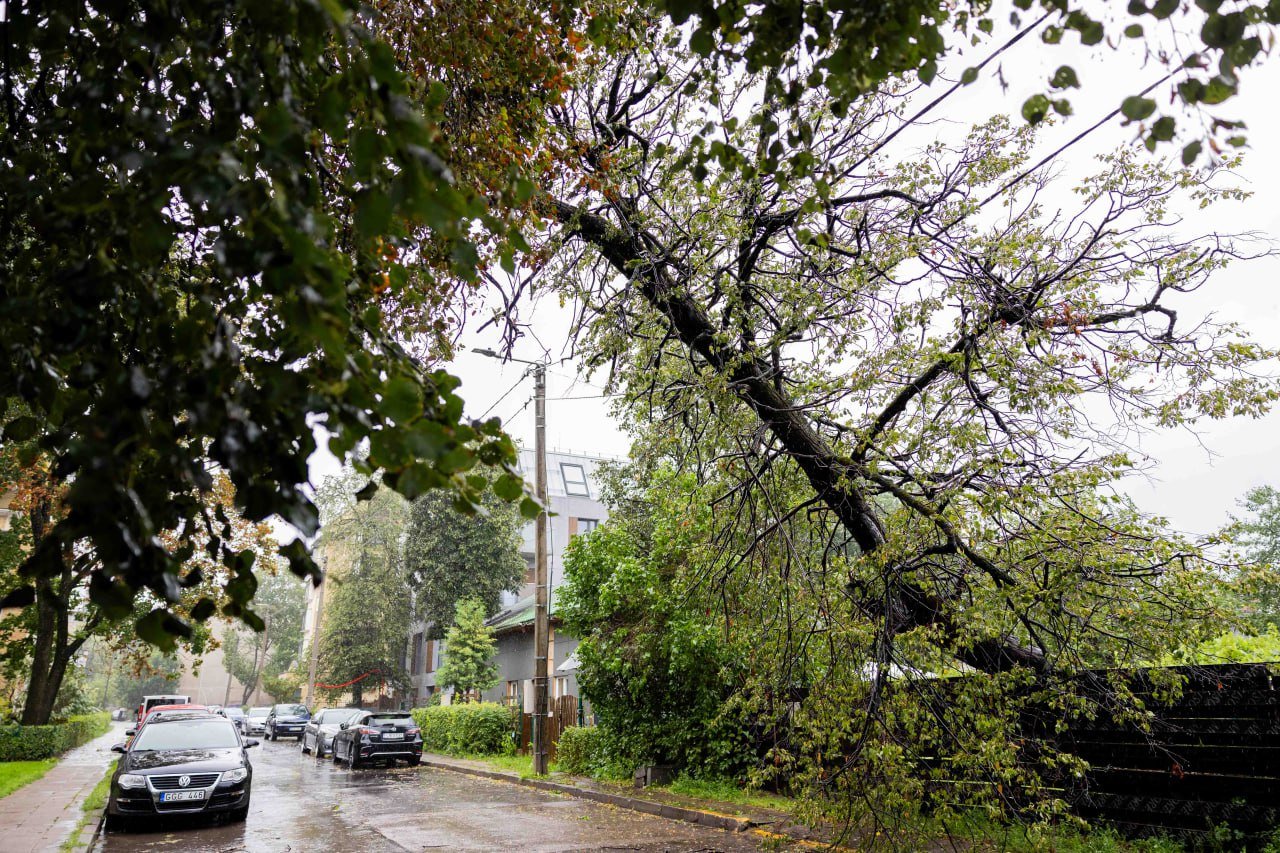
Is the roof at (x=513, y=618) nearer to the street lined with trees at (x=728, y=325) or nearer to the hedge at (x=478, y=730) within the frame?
the hedge at (x=478, y=730)

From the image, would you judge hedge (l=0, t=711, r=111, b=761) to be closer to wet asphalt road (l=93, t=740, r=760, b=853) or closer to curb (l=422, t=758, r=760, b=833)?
wet asphalt road (l=93, t=740, r=760, b=853)

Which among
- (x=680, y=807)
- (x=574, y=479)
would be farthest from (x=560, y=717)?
(x=574, y=479)

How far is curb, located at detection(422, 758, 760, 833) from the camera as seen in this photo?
402 inches

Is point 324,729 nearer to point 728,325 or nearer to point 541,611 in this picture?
point 541,611

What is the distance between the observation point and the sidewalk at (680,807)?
380 inches

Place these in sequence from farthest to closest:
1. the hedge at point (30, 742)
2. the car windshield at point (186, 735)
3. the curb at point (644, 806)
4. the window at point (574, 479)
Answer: the window at point (574, 479) < the hedge at point (30, 742) < the car windshield at point (186, 735) < the curb at point (644, 806)

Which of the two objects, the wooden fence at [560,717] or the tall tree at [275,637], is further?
the tall tree at [275,637]

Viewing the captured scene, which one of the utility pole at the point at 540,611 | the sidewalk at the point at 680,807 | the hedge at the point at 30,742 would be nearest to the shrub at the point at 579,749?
the sidewalk at the point at 680,807

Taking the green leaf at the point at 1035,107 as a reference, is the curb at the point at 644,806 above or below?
below

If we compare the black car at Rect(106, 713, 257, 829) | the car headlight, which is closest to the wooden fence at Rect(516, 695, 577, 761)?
the black car at Rect(106, 713, 257, 829)

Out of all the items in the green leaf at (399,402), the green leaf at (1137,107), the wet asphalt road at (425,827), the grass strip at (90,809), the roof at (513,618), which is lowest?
the wet asphalt road at (425,827)

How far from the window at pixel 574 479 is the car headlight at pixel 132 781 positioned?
102 ft

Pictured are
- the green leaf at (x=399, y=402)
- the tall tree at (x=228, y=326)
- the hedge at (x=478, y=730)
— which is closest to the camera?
the tall tree at (x=228, y=326)

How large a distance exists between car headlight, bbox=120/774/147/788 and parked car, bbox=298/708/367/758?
45.5ft
